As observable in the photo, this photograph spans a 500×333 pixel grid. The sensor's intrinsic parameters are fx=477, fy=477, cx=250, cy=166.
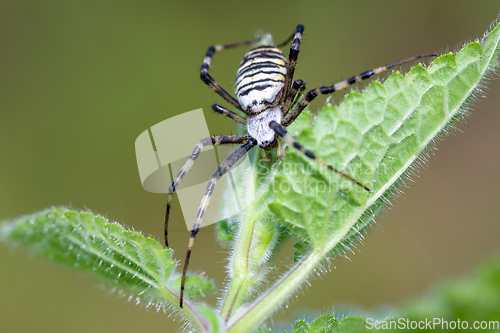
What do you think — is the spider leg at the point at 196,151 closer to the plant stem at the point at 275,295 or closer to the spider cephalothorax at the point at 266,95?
the spider cephalothorax at the point at 266,95

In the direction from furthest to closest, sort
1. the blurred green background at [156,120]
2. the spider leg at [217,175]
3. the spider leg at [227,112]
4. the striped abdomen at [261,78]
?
the blurred green background at [156,120]
the spider leg at [227,112]
the striped abdomen at [261,78]
the spider leg at [217,175]

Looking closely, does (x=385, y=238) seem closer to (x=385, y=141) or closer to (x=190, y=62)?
(x=190, y=62)

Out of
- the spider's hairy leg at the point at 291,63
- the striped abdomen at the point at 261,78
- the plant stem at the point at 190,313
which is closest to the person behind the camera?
the plant stem at the point at 190,313

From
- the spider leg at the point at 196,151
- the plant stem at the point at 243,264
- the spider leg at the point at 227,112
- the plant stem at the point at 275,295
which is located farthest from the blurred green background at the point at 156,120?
the plant stem at the point at 275,295

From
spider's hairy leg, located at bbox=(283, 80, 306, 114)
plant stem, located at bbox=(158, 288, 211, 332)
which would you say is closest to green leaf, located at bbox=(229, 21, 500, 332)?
plant stem, located at bbox=(158, 288, 211, 332)

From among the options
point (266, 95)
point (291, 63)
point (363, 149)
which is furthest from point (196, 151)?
point (363, 149)
